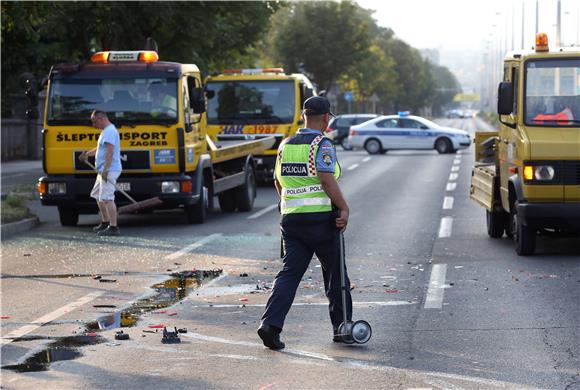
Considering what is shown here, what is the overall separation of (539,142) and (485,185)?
263cm

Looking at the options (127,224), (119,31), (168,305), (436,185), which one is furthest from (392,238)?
(119,31)

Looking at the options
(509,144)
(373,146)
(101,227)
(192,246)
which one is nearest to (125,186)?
(101,227)

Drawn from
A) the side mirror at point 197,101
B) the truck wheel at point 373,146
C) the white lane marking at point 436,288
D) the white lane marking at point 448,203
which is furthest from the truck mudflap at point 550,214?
the truck wheel at point 373,146

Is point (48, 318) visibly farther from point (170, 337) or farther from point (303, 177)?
point (303, 177)

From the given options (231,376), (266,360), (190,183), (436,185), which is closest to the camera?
(231,376)

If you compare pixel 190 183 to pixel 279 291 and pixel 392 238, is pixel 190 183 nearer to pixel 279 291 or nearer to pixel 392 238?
pixel 392 238

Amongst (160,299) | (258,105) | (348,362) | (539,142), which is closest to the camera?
(348,362)

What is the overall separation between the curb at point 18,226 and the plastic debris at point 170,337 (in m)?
9.57

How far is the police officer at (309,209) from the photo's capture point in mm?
8773

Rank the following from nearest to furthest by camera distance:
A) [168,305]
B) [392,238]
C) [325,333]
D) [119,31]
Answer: [325,333] → [168,305] → [392,238] → [119,31]

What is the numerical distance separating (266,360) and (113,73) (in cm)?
1133

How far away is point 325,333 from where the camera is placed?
370 inches

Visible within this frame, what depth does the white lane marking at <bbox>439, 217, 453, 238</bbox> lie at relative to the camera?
1761 centimetres

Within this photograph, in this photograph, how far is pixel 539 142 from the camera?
14109 millimetres
